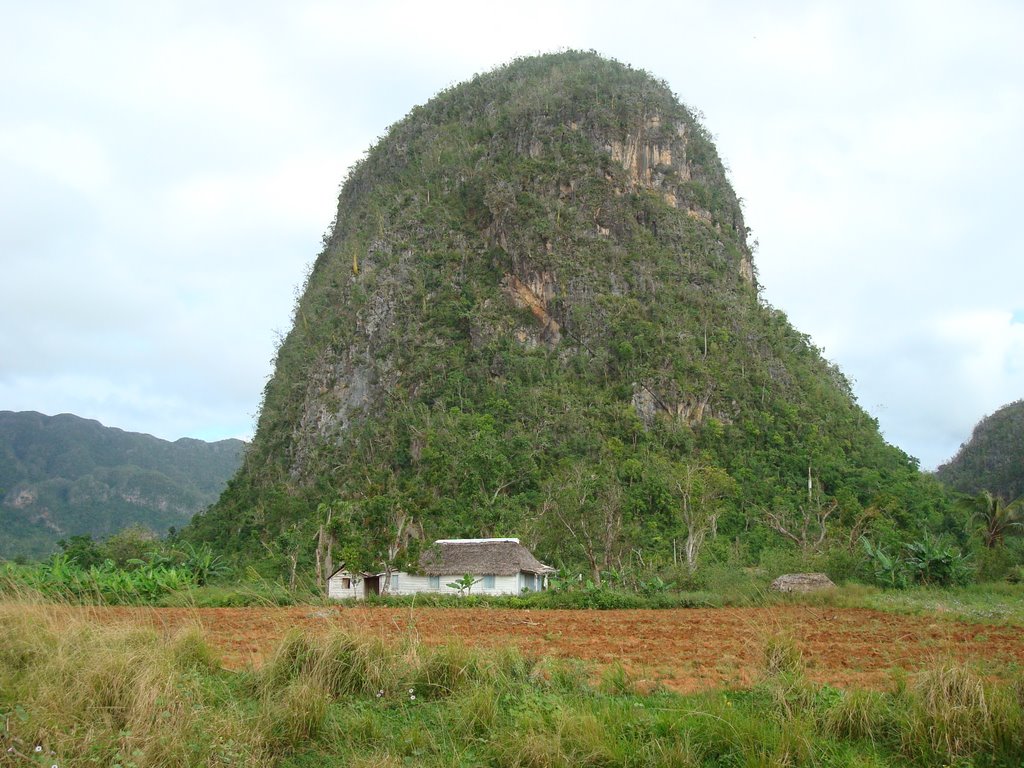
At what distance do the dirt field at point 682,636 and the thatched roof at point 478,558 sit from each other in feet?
31.4

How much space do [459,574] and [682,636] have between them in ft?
50.9

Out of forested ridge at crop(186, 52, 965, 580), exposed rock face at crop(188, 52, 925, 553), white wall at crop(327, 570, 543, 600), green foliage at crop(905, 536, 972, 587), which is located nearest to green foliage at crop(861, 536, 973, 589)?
green foliage at crop(905, 536, 972, 587)

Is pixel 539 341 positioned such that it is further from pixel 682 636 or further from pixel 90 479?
pixel 90 479

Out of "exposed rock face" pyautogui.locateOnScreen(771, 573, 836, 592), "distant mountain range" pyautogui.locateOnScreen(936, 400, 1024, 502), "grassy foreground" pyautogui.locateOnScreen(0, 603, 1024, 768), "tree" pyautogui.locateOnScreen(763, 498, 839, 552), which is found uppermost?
"distant mountain range" pyautogui.locateOnScreen(936, 400, 1024, 502)

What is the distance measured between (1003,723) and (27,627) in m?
7.62

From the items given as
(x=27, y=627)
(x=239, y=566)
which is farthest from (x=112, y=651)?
(x=239, y=566)

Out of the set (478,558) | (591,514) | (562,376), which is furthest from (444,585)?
(562,376)

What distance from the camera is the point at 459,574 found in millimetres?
26953

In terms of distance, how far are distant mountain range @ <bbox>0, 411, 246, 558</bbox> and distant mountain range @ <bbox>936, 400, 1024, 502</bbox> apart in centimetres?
5559

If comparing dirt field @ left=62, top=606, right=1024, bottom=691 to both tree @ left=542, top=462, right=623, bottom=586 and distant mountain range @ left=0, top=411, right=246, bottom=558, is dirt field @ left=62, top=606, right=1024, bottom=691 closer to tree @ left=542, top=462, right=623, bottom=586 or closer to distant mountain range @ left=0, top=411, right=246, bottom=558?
tree @ left=542, top=462, right=623, bottom=586

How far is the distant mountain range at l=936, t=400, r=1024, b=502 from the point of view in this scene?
5325cm

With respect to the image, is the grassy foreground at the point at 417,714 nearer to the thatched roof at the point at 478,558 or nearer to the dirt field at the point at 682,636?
the dirt field at the point at 682,636

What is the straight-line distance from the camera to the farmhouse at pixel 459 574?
86.9 ft

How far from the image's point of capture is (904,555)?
26500mm
